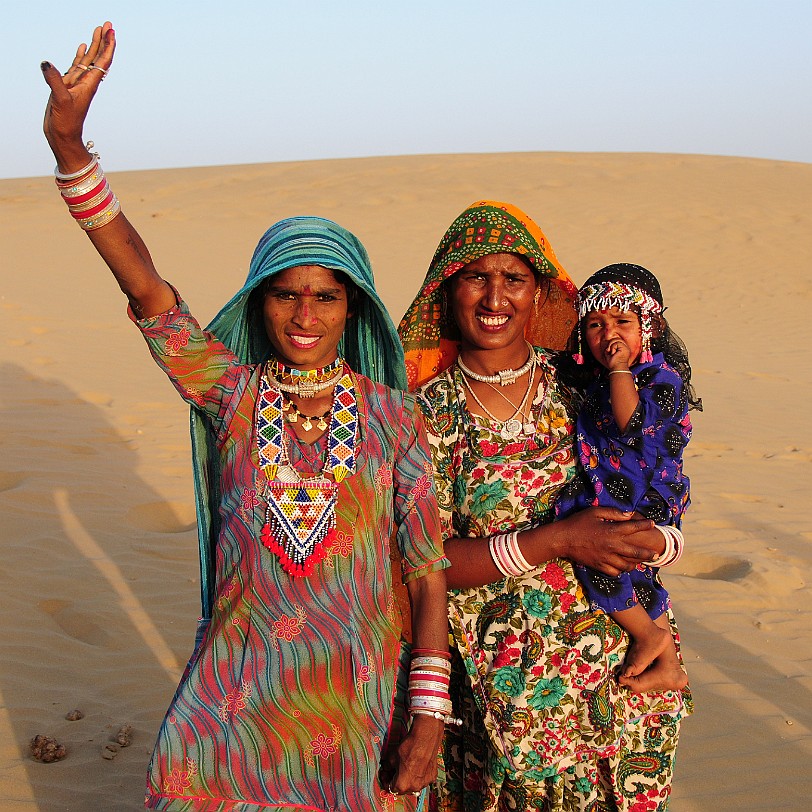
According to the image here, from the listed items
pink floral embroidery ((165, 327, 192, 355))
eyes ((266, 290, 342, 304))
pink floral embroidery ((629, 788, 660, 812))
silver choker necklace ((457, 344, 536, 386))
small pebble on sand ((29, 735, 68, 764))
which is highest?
eyes ((266, 290, 342, 304))

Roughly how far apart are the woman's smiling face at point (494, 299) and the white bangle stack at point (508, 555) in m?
0.54

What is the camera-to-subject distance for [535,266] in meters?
2.77

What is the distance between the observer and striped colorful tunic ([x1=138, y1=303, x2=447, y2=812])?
2227 mm

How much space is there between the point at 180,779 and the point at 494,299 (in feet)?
4.76

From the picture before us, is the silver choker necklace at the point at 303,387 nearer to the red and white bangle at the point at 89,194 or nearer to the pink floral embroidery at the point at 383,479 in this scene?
the pink floral embroidery at the point at 383,479

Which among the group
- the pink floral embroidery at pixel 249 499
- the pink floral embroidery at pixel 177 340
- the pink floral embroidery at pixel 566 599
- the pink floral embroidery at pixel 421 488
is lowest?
the pink floral embroidery at pixel 566 599

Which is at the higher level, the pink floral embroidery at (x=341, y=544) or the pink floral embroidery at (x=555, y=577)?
the pink floral embroidery at (x=341, y=544)

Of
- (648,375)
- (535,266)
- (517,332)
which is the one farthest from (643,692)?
(535,266)

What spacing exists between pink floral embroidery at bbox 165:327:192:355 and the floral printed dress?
0.74 metres

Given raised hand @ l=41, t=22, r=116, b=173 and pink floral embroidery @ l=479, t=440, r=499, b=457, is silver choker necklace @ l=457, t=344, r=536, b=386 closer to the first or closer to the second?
pink floral embroidery @ l=479, t=440, r=499, b=457

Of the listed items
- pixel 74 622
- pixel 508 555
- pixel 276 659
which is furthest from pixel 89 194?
pixel 74 622

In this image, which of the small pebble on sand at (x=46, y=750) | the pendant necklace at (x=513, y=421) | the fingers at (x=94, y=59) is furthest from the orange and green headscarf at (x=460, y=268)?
the small pebble on sand at (x=46, y=750)

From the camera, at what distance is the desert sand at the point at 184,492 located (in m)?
4.36

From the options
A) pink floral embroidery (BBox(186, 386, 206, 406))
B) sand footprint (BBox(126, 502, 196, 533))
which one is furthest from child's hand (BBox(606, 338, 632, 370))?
sand footprint (BBox(126, 502, 196, 533))
